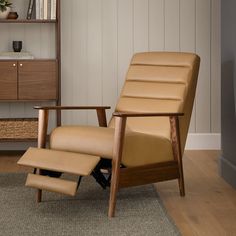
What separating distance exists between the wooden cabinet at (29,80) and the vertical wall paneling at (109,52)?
1.91ft

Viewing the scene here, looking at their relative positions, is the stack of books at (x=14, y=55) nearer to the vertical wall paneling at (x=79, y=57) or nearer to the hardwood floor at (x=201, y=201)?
the vertical wall paneling at (x=79, y=57)

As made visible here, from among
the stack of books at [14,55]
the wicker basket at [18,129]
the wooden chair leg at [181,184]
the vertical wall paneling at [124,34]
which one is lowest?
the wooden chair leg at [181,184]

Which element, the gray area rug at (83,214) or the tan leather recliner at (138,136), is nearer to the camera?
the gray area rug at (83,214)

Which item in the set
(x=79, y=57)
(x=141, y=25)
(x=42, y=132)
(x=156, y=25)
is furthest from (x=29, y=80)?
(x=42, y=132)

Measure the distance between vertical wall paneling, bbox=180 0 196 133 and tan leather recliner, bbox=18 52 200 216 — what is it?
1.55 m

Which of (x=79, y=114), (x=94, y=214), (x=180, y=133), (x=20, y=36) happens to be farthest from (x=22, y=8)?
(x=94, y=214)

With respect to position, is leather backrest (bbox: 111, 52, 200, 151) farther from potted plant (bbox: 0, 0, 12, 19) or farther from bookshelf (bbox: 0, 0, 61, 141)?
potted plant (bbox: 0, 0, 12, 19)

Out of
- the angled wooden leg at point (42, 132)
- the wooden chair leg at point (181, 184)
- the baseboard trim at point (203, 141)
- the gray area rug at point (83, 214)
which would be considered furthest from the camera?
the baseboard trim at point (203, 141)

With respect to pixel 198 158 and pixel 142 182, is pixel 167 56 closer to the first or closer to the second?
pixel 142 182

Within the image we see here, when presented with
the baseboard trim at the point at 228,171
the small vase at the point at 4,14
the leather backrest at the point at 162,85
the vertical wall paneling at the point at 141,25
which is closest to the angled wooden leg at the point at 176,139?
the leather backrest at the point at 162,85

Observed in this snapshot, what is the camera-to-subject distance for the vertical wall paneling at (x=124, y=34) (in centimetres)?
535

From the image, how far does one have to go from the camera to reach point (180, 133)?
3531mm

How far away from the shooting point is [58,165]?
3.04 m

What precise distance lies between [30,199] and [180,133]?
98cm
